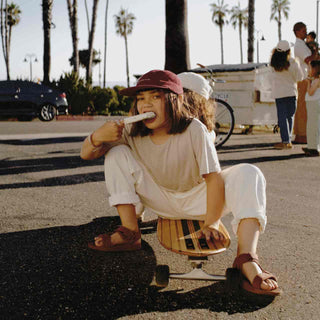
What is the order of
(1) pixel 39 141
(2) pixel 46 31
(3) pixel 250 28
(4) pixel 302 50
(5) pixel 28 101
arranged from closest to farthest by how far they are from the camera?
1. (4) pixel 302 50
2. (1) pixel 39 141
3. (5) pixel 28 101
4. (2) pixel 46 31
5. (3) pixel 250 28

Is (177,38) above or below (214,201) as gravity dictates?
above

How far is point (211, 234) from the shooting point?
2.14 meters

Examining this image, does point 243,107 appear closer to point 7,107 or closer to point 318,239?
point 318,239

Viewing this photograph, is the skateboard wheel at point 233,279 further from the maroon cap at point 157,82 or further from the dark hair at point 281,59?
the dark hair at point 281,59

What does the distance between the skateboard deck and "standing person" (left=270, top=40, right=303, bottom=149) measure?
5.53 m

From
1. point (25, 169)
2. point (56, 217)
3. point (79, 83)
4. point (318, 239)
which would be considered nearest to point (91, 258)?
point (56, 217)

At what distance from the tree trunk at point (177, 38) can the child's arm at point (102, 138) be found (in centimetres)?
721

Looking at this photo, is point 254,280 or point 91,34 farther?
point 91,34

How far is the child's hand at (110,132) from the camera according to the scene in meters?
2.37

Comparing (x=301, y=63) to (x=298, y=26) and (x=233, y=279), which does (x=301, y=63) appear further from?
(x=233, y=279)

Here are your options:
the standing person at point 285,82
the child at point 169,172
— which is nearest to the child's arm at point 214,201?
the child at point 169,172

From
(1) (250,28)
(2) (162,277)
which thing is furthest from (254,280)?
(1) (250,28)

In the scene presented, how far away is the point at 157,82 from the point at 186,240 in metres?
0.87

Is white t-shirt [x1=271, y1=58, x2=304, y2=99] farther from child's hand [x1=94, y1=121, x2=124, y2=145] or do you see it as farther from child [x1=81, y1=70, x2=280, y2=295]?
child's hand [x1=94, y1=121, x2=124, y2=145]
